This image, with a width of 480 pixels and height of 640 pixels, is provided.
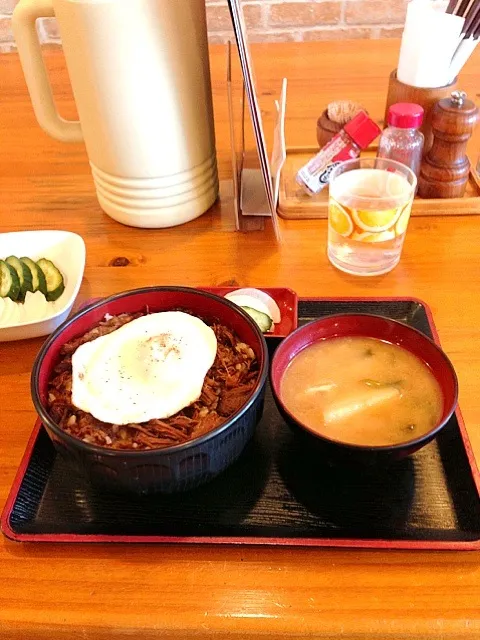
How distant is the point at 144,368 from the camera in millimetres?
777

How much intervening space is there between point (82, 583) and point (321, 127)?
3.46 ft

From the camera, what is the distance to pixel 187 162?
1.17 m

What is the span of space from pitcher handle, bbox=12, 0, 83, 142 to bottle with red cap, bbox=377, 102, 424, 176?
0.64 meters

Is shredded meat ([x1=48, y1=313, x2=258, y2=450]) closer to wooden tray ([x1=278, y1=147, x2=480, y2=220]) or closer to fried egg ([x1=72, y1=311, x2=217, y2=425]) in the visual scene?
fried egg ([x1=72, y1=311, x2=217, y2=425])

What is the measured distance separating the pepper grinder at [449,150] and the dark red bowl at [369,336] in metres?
0.53

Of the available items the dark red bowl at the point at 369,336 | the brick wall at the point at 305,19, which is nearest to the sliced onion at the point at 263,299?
the dark red bowl at the point at 369,336

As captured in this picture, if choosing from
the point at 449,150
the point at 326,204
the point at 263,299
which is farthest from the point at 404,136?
the point at 263,299

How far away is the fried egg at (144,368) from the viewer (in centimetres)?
73

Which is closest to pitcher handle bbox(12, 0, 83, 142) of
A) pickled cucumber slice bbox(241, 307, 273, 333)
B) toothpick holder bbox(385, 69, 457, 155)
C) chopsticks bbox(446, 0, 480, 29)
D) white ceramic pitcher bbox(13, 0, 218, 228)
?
white ceramic pitcher bbox(13, 0, 218, 228)

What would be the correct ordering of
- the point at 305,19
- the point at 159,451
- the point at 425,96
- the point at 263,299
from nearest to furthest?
the point at 159,451, the point at 263,299, the point at 425,96, the point at 305,19

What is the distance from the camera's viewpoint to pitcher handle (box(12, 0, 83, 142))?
3.45 feet

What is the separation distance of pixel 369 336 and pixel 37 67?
2.67 ft

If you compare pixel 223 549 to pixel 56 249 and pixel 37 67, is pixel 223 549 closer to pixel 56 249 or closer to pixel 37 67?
pixel 56 249

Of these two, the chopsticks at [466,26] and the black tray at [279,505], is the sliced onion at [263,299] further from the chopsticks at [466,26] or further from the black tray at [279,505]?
the chopsticks at [466,26]
